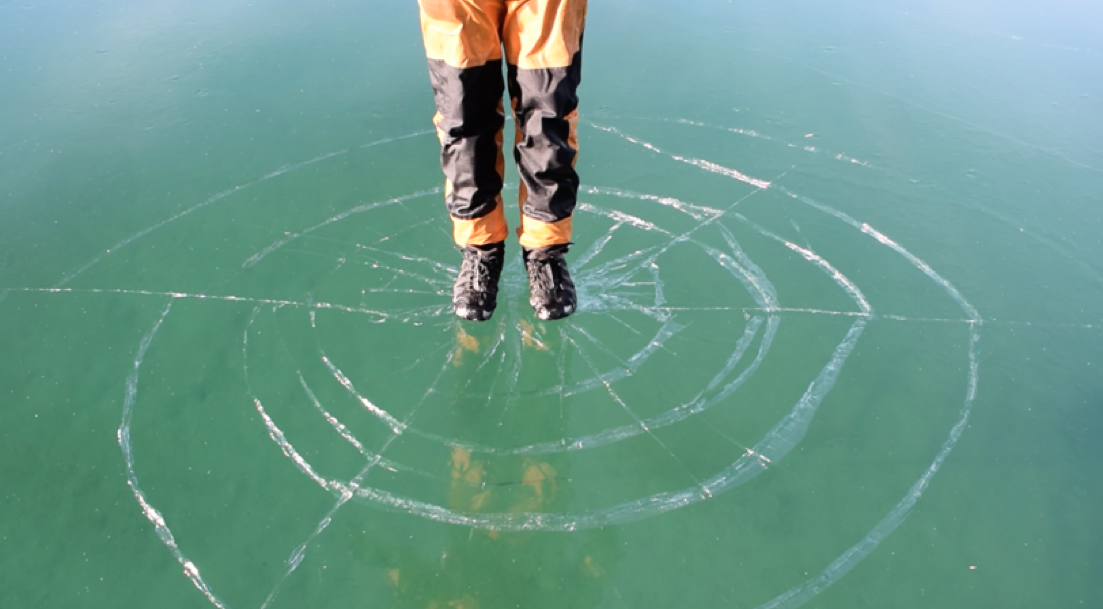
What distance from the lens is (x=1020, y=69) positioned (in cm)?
339

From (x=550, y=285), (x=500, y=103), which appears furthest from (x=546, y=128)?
(x=550, y=285)

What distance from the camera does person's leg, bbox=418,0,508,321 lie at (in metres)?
1.78

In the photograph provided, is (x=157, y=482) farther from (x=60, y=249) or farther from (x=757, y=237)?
(x=757, y=237)

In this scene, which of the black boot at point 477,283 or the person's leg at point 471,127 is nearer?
the person's leg at point 471,127

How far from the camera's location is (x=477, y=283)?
2.12 meters

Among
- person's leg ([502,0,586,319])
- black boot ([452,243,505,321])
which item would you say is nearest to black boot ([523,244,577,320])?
person's leg ([502,0,586,319])

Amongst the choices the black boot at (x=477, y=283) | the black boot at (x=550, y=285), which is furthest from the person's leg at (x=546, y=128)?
the black boot at (x=477, y=283)

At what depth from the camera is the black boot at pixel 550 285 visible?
6.90 ft

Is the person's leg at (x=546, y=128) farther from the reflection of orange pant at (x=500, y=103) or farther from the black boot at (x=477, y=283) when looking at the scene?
the black boot at (x=477, y=283)

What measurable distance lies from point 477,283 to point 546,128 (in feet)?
1.64

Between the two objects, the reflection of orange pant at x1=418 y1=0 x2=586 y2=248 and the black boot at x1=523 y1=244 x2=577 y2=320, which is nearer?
the reflection of orange pant at x1=418 y1=0 x2=586 y2=248

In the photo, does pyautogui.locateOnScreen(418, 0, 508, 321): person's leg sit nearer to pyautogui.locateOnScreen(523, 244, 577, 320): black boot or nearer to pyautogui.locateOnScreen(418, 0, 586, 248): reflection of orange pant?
pyautogui.locateOnScreen(418, 0, 586, 248): reflection of orange pant

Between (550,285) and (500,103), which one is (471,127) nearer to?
(500,103)

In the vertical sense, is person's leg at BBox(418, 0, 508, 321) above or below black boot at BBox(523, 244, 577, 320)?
above
